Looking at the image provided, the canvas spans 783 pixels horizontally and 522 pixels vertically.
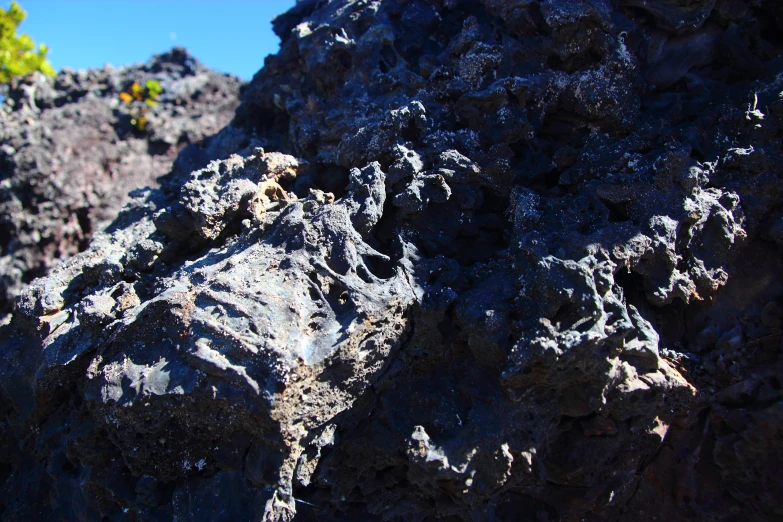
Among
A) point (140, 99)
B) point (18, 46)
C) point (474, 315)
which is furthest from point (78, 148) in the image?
point (474, 315)

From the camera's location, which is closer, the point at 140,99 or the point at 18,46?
the point at 140,99

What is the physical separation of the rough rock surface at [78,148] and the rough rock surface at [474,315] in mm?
4089

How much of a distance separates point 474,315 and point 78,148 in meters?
8.19

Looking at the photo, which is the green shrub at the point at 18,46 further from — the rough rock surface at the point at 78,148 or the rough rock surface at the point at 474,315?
the rough rock surface at the point at 474,315

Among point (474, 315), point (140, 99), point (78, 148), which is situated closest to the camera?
point (474, 315)

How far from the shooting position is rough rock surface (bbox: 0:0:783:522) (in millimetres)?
3539

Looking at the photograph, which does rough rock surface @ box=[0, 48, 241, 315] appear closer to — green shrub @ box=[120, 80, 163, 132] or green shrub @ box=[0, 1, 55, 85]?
green shrub @ box=[120, 80, 163, 132]

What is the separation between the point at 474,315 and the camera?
375cm

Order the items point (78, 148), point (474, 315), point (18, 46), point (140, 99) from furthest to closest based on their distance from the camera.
Answer: point (18, 46) < point (140, 99) < point (78, 148) < point (474, 315)

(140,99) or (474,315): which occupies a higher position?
(140,99)

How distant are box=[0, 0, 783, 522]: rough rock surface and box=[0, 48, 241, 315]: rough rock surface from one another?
13.4 feet

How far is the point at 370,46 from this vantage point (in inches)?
223

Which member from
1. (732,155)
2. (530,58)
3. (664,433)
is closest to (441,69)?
(530,58)

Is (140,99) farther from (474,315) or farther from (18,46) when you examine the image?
(474,315)
